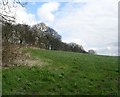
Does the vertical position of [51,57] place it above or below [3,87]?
above

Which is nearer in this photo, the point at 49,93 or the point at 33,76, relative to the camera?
the point at 49,93

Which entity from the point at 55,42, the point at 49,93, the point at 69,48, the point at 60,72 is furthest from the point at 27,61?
the point at 69,48

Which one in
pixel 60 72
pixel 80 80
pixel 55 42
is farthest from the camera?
pixel 55 42

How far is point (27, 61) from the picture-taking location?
783 inches

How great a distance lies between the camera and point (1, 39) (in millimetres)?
17188

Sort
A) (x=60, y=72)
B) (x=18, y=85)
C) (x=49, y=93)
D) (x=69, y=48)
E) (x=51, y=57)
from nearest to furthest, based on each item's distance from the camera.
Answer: (x=49, y=93) → (x=18, y=85) → (x=60, y=72) → (x=51, y=57) → (x=69, y=48)

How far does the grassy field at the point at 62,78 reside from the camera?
A: 49.1ft

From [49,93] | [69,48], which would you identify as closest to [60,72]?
[49,93]

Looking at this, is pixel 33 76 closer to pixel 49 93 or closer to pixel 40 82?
pixel 40 82

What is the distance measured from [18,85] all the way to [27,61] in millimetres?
4465

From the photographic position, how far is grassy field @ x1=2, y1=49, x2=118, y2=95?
49.1 ft

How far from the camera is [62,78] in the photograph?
16938 millimetres

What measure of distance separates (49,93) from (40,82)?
5.77 ft

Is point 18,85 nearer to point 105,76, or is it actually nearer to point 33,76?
point 33,76
